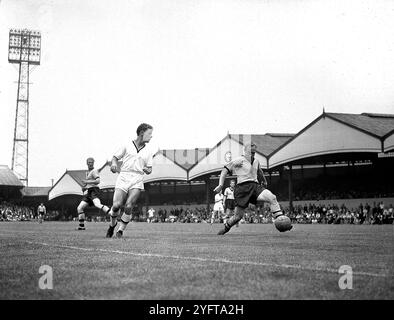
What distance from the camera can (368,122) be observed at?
121 ft

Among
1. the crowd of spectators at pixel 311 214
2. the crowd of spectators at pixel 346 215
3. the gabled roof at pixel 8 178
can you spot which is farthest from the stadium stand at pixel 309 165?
the gabled roof at pixel 8 178

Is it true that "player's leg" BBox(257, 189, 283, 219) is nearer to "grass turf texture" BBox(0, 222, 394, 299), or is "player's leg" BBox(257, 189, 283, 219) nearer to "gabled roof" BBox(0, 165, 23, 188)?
"grass turf texture" BBox(0, 222, 394, 299)

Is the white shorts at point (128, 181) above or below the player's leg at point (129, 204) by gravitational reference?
above

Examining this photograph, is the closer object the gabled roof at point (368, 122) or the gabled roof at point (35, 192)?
the gabled roof at point (368, 122)

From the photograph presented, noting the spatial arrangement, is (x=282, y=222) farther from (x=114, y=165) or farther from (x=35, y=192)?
(x=35, y=192)

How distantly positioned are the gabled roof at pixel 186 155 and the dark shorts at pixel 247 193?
124 feet

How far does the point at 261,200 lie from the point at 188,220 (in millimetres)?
36947

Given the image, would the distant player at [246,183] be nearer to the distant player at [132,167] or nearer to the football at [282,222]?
the football at [282,222]

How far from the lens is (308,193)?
44969 mm

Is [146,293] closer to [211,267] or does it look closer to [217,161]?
[211,267]

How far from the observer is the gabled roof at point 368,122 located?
34469 millimetres

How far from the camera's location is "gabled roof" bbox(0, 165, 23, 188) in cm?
7575

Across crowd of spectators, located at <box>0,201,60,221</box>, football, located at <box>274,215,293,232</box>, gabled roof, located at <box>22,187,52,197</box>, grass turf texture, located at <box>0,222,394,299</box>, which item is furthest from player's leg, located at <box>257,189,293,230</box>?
gabled roof, located at <box>22,187,52,197</box>

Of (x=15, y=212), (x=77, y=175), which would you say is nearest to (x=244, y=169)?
(x=77, y=175)
